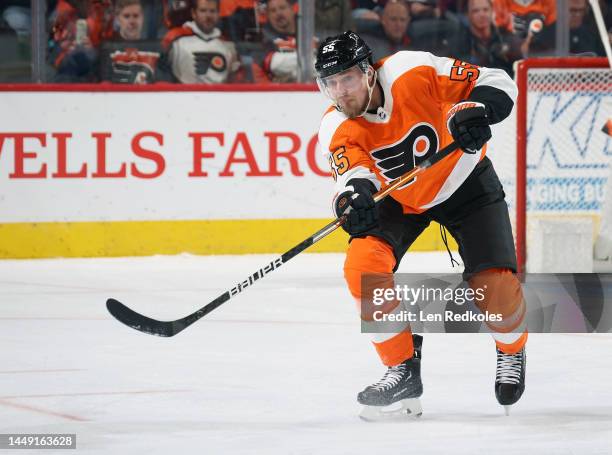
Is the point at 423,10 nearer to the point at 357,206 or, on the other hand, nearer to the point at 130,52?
the point at 130,52

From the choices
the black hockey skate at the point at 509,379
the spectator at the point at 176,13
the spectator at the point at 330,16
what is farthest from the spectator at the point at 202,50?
the black hockey skate at the point at 509,379

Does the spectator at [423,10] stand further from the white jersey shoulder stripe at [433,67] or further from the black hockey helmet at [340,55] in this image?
the black hockey helmet at [340,55]

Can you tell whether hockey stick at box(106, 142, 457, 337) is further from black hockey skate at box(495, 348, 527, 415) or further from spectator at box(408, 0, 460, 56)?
spectator at box(408, 0, 460, 56)

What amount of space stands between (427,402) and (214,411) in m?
0.52

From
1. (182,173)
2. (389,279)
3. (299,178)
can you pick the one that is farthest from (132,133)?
(389,279)

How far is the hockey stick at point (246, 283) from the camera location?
3.25 metres

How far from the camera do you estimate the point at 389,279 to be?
323cm

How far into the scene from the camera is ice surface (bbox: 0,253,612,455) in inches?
115

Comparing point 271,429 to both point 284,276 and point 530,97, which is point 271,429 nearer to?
point 284,276

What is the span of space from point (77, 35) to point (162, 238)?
111cm

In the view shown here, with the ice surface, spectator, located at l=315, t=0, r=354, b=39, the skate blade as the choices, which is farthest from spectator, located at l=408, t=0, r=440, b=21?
the skate blade

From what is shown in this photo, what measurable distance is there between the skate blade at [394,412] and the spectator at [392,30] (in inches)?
171

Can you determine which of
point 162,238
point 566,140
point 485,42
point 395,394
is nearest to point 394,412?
point 395,394

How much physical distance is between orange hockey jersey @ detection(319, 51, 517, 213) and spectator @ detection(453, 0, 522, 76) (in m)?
4.15
